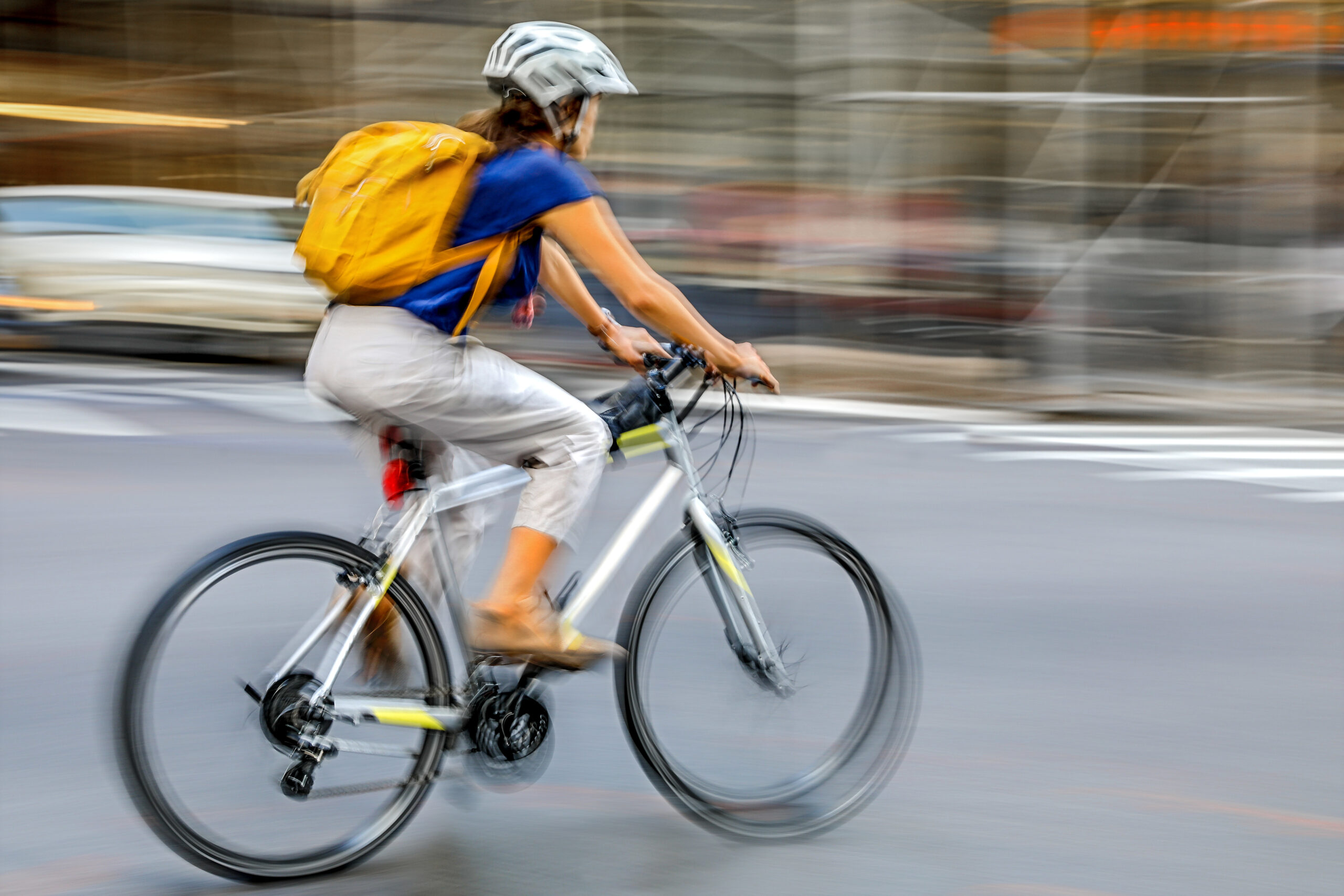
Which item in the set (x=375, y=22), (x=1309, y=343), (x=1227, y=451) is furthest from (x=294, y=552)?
(x=375, y=22)

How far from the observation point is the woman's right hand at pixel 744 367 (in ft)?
11.7

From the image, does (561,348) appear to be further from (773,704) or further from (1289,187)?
(773,704)

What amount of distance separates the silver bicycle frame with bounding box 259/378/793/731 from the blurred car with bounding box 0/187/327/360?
32.1ft

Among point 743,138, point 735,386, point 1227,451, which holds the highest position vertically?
point 743,138

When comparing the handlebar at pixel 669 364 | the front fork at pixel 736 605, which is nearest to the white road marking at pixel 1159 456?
the front fork at pixel 736 605

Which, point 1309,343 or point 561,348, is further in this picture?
point 561,348

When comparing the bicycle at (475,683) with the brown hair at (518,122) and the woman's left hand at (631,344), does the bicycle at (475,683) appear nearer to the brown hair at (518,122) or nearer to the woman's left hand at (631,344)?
the woman's left hand at (631,344)

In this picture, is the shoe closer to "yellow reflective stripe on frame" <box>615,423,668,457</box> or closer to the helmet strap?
"yellow reflective stripe on frame" <box>615,423,668,457</box>

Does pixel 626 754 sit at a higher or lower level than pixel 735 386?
lower

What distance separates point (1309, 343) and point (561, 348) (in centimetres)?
608

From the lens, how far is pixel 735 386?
3875 millimetres

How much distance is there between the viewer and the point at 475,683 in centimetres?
366

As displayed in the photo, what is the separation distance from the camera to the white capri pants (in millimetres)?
3453

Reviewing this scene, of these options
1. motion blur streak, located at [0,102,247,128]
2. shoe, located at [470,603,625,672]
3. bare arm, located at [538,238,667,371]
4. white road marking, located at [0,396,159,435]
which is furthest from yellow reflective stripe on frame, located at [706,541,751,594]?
motion blur streak, located at [0,102,247,128]
